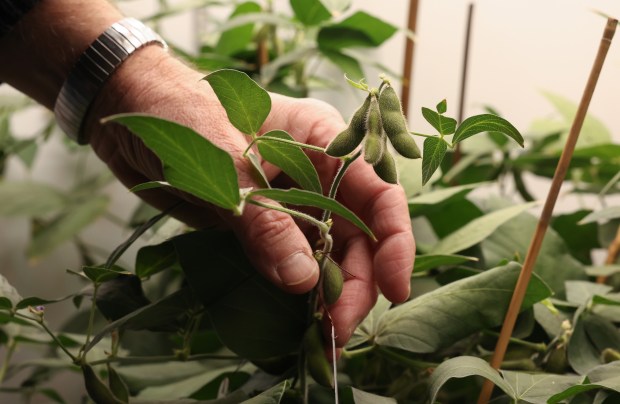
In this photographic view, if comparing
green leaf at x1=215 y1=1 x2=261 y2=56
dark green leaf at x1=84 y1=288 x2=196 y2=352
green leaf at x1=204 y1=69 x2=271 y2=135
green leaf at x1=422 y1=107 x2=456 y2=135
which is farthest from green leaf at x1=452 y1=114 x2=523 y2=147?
green leaf at x1=215 y1=1 x2=261 y2=56

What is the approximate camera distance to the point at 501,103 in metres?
1.19

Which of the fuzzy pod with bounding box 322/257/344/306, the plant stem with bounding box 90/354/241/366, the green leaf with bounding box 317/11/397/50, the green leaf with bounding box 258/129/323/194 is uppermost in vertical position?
the green leaf with bounding box 258/129/323/194

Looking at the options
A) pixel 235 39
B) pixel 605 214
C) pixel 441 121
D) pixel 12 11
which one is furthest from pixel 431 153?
pixel 235 39

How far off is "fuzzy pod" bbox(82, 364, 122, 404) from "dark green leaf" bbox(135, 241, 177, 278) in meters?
0.08

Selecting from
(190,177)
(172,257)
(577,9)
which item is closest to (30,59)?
(172,257)

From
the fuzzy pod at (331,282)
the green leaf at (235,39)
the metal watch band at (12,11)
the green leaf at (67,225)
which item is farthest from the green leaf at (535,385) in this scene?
the green leaf at (67,225)

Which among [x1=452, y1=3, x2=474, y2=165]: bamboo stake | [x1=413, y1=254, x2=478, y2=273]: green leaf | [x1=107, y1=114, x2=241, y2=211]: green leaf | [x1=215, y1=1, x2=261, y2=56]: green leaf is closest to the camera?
[x1=107, y1=114, x2=241, y2=211]: green leaf

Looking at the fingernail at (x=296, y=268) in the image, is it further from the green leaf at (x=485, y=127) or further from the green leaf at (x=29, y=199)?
the green leaf at (x=29, y=199)

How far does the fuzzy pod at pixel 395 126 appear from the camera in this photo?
0.38 m

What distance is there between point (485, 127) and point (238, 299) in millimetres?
202

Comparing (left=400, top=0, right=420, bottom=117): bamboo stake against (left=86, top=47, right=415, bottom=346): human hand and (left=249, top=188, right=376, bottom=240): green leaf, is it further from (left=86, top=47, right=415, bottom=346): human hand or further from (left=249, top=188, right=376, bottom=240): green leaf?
(left=249, top=188, right=376, bottom=240): green leaf

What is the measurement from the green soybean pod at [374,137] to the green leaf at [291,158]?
5cm

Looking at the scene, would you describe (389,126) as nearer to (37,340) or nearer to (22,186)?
(37,340)

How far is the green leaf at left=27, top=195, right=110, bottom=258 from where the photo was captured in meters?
1.04
